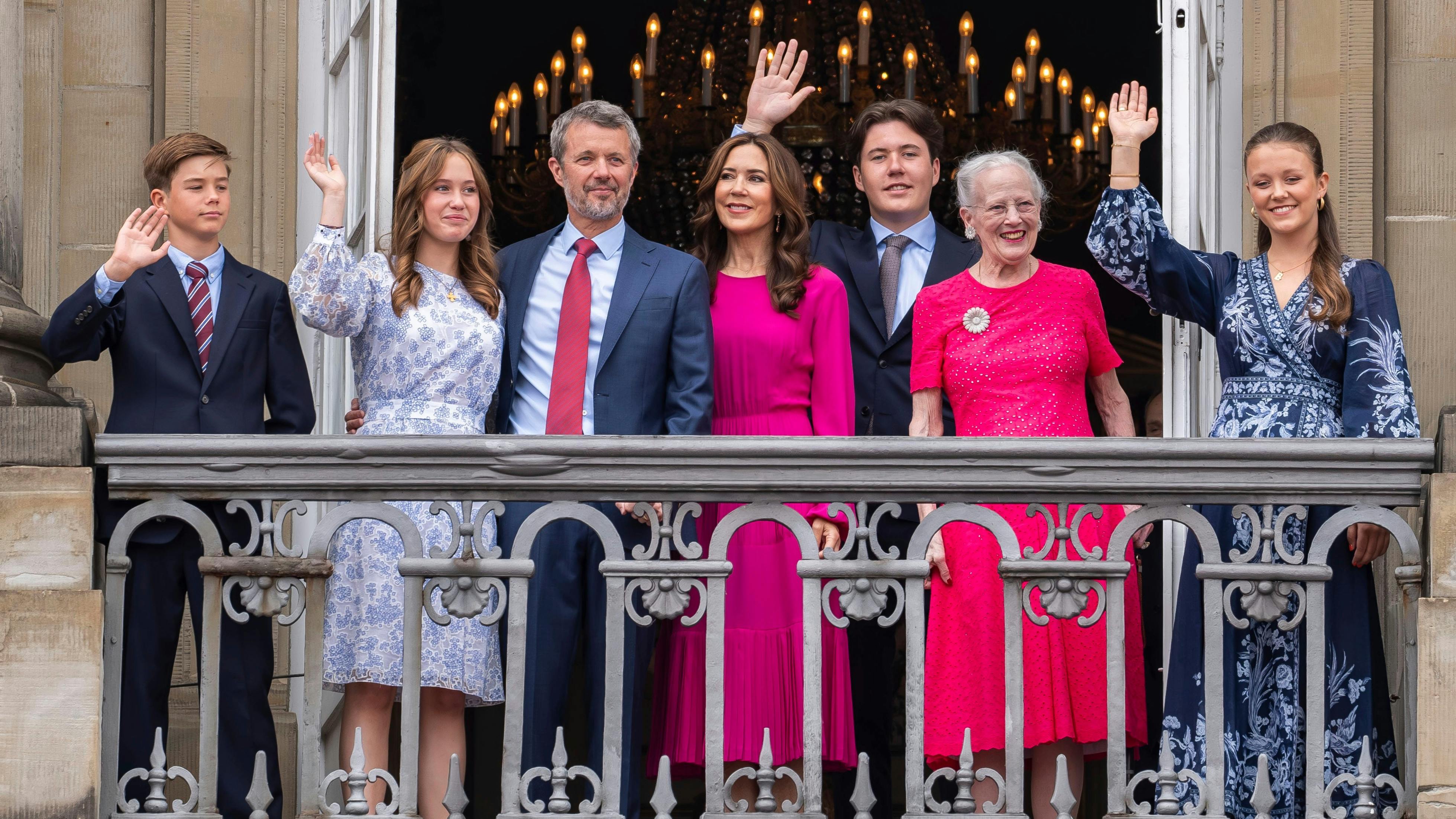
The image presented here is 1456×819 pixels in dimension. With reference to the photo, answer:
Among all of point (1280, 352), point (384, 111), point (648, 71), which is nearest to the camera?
point (1280, 352)

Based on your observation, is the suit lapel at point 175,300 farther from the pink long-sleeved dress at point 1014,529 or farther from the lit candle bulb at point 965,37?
the lit candle bulb at point 965,37

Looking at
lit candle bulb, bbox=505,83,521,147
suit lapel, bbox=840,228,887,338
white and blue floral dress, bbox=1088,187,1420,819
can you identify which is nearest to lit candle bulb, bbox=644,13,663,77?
lit candle bulb, bbox=505,83,521,147

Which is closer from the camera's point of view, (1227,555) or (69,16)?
(1227,555)

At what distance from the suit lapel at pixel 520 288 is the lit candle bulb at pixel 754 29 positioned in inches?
146

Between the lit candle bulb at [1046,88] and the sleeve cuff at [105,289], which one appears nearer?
the sleeve cuff at [105,289]

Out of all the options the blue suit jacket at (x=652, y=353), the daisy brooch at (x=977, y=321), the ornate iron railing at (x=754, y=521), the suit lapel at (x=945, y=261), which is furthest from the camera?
the suit lapel at (x=945, y=261)

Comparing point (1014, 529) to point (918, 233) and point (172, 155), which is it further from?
point (172, 155)

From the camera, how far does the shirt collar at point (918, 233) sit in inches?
223

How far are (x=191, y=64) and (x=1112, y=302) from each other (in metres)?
6.11

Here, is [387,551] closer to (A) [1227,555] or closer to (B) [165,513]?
(B) [165,513]

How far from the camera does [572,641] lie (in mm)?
4883

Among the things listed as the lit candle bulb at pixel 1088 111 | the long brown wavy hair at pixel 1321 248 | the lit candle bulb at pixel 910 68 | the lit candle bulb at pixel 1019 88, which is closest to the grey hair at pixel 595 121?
the long brown wavy hair at pixel 1321 248

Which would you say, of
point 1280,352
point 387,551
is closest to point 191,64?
point 387,551

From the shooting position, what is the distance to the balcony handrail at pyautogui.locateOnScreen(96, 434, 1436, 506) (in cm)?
436
